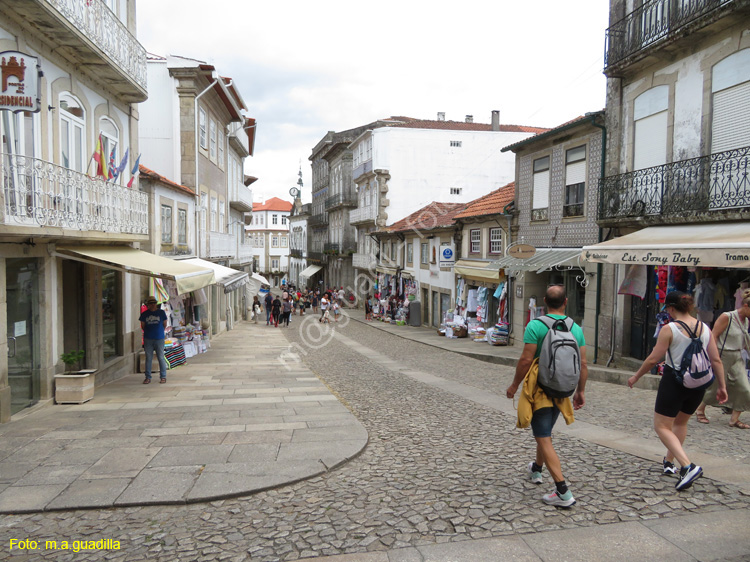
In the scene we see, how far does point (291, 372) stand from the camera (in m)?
13.2

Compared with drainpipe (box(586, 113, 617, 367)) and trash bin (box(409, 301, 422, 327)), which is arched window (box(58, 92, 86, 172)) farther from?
trash bin (box(409, 301, 422, 327))

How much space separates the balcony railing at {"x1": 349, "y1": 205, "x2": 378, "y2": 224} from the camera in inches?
1609

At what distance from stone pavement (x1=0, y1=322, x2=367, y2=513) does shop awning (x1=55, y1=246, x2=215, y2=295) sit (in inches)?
81.8

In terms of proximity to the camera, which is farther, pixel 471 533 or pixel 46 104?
pixel 46 104

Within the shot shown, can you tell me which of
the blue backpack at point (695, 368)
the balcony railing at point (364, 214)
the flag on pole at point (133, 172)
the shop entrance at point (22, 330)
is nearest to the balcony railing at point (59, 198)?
the shop entrance at point (22, 330)

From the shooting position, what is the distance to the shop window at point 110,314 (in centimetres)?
1197

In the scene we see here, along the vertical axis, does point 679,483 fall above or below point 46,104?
below

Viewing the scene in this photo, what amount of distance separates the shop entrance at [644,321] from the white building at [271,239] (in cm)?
8029

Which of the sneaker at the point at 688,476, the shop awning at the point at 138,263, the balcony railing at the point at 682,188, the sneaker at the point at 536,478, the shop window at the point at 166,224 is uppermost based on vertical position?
the balcony railing at the point at 682,188

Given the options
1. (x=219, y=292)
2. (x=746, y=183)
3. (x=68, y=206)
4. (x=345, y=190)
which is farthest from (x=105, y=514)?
(x=345, y=190)

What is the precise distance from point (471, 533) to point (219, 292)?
72.4 feet

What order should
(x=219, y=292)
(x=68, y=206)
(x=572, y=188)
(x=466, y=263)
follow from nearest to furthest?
(x=68, y=206)
(x=572, y=188)
(x=466, y=263)
(x=219, y=292)

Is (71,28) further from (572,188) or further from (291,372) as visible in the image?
(572,188)

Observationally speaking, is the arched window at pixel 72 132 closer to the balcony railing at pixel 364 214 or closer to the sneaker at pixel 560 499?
the sneaker at pixel 560 499
